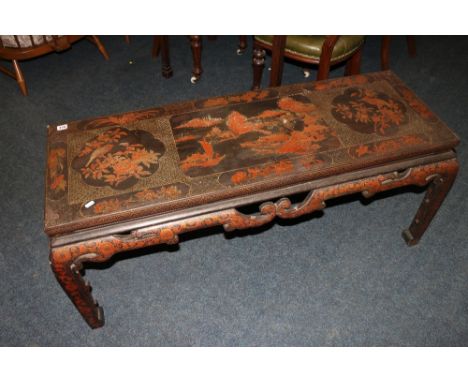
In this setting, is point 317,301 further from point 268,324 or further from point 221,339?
point 221,339

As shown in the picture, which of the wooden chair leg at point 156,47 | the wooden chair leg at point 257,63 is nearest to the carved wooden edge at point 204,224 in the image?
the wooden chair leg at point 257,63

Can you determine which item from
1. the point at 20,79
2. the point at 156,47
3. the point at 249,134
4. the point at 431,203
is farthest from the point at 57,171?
the point at 156,47

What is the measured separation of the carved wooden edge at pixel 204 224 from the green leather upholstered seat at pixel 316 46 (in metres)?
1.00

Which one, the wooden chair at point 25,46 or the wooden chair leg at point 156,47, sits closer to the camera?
the wooden chair at point 25,46

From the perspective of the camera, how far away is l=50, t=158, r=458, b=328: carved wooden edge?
1348mm

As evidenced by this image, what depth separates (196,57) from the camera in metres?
2.79

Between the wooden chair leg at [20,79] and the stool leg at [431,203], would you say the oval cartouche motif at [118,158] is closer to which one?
the stool leg at [431,203]

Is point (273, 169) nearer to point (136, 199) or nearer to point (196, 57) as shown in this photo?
point (136, 199)

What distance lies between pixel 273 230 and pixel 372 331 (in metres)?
0.69

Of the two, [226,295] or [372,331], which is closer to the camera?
[372,331]

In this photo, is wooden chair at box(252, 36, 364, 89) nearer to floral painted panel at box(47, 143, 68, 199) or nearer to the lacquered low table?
the lacquered low table

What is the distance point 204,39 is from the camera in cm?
349

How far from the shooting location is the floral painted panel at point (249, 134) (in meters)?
1.52

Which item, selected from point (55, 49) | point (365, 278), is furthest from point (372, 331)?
point (55, 49)
